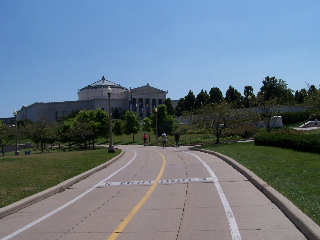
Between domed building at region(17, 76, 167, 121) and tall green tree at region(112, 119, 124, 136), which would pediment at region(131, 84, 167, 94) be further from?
tall green tree at region(112, 119, 124, 136)

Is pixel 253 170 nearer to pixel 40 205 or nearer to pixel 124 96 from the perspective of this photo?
pixel 40 205

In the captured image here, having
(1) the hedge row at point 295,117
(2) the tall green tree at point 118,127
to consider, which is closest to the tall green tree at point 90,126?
(2) the tall green tree at point 118,127

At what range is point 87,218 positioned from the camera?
8477 mm

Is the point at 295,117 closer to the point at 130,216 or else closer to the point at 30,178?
the point at 30,178

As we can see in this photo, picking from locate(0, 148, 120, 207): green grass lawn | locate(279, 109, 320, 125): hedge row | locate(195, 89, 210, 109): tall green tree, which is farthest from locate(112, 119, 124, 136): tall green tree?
locate(0, 148, 120, 207): green grass lawn

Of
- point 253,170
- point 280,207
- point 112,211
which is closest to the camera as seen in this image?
point 280,207

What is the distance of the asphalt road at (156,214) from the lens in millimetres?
6977

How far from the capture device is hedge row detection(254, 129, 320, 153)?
1980 cm

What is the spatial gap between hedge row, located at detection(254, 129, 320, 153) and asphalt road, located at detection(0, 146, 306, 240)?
7.96 m

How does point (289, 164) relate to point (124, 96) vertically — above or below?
below

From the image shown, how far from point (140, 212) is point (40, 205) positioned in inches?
120

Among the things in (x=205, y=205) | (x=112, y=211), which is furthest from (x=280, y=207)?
(x=112, y=211)

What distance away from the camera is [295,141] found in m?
22.3

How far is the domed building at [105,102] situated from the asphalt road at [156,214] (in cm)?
13470
